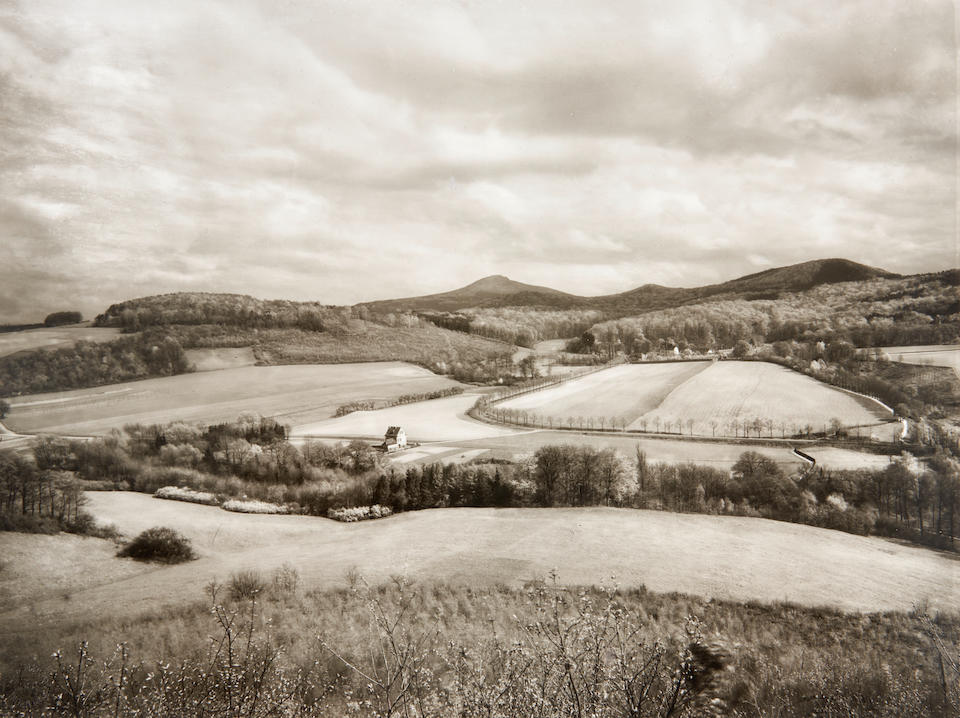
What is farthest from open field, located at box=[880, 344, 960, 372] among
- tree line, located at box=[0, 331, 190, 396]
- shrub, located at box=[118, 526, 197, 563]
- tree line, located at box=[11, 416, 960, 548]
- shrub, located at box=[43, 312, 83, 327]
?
shrub, located at box=[43, 312, 83, 327]

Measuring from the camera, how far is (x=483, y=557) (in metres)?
7.43

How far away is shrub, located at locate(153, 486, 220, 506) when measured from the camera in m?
7.55

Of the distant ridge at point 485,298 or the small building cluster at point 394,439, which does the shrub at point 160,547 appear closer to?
the small building cluster at point 394,439

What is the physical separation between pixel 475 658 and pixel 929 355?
7.98 m

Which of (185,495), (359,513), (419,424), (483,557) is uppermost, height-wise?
(419,424)

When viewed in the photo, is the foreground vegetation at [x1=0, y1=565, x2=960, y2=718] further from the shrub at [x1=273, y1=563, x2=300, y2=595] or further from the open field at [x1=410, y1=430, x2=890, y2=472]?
the open field at [x1=410, y1=430, x2=890, y2=472]

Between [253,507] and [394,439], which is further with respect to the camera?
[394,439]

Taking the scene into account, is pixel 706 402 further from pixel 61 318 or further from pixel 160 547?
pixel 61 318

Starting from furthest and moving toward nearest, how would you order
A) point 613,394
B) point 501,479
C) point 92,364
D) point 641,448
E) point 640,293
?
point 613,394, point 640,293, point 641,448, point 501,479, point 92,364

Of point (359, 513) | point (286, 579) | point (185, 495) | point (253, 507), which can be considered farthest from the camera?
point (359, 513)

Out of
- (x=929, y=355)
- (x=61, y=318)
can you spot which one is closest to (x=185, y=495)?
(x=61, y=318)

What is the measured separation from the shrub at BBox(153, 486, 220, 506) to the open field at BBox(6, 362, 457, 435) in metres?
1.28

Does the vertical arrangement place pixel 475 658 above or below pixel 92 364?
below

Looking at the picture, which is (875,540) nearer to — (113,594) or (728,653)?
(728,653)
